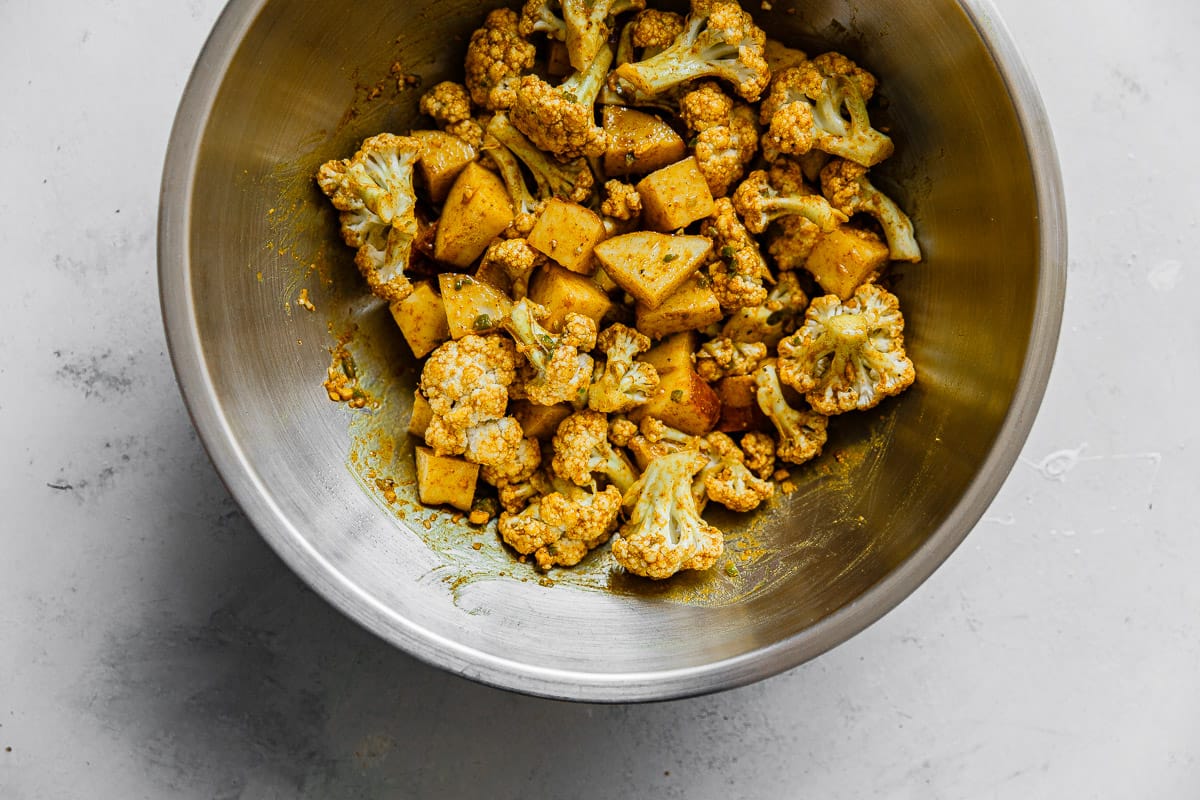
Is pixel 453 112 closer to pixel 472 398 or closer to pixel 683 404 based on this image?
pixel 472 398

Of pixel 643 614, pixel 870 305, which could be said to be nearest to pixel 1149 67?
pixel 870 305

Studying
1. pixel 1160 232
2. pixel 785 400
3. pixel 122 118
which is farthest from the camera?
pixel 1160 232

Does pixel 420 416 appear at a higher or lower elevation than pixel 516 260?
lower

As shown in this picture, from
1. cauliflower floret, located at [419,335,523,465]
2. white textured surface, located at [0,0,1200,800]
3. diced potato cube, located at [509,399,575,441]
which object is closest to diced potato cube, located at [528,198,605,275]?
cauliflower floret, located at [419,335,523,465]

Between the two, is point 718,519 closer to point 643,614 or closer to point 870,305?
point 643,614

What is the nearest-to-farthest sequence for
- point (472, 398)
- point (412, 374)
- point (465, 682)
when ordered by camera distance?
point (472, 398)
point (412, 374)
point (465, 682)

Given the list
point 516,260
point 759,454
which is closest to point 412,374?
point 516,260

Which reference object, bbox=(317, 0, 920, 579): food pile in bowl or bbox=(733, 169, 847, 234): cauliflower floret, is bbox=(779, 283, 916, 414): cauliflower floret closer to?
bbox=(317, 0, 920, 579): food pile in bowl
